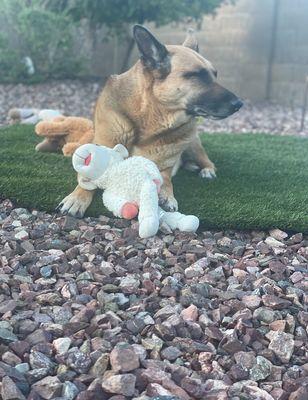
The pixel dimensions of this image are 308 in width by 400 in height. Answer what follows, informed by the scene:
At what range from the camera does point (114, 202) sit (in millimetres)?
2914

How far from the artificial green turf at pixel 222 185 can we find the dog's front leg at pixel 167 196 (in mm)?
74

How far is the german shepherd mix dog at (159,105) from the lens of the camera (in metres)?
3.08

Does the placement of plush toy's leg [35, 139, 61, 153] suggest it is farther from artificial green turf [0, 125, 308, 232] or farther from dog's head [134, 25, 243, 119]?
dog's head [134, 25, 243, 119]

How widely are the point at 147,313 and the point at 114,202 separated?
955mm

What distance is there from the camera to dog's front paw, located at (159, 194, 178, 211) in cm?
303

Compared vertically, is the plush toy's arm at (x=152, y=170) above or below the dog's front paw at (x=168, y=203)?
above

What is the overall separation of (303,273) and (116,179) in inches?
39.4

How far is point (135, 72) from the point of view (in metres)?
3.25

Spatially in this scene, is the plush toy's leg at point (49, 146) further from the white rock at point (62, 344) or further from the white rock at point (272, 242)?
the white rock at point (62, 344)

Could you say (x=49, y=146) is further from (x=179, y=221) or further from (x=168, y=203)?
(x=179, y=221)

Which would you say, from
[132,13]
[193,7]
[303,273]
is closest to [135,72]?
[303,273]

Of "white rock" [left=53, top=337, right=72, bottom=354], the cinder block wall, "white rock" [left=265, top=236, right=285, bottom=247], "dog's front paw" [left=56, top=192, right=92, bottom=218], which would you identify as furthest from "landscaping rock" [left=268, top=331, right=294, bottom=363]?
the cinder block wall

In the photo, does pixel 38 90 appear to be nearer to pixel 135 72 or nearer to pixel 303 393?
pixel 135 72

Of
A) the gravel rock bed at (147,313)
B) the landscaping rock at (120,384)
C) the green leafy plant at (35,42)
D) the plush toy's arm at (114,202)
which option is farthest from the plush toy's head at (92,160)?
the green leafy plant at (35,42)
